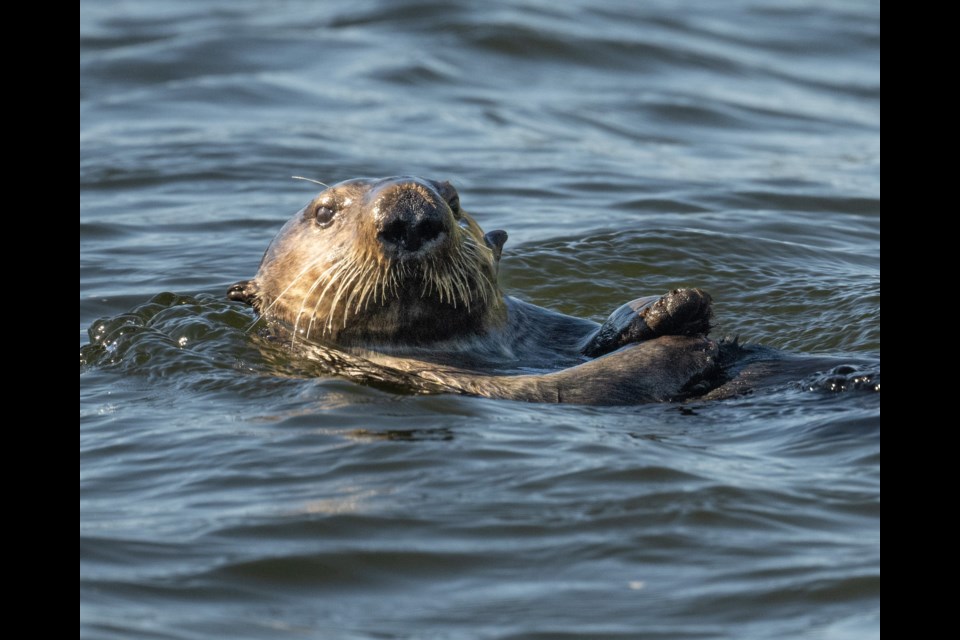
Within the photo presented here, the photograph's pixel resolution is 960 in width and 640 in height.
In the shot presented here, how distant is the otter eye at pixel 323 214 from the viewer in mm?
6762

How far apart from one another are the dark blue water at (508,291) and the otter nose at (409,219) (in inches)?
27.5

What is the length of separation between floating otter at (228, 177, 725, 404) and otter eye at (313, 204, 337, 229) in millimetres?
11

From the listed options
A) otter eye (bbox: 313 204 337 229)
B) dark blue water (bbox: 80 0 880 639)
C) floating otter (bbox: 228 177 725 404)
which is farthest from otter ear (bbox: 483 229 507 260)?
dark blue water (bbox: 80 0 880 639)

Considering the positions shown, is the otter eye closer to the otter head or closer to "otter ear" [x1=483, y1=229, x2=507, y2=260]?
the otter head

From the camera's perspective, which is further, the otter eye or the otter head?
the otter eye

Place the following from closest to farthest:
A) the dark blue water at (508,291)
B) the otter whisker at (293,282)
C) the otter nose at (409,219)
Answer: the dark blue water at (508,291) < the otter nose at (409,219) < the otter whisker at (293,282)

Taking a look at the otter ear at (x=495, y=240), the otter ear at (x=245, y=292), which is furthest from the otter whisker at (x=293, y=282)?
the otter ear at (x=495, y=240)

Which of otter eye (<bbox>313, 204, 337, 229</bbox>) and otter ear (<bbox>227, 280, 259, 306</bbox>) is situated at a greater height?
otter eye (<bbox>313, 204, 337, 229</bbox>)

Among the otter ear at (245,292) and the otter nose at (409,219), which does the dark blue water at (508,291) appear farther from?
the otter nose at (409,219)

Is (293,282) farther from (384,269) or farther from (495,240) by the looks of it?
(495,240)

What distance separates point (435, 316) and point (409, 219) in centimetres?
61

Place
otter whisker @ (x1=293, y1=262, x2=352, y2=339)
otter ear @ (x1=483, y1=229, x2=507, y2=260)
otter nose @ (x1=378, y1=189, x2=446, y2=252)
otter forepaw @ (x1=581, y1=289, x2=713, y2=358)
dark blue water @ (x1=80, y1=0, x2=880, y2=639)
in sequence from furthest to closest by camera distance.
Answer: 1. otter ear @ (x1=483, y1=229, x2=507, y2=260)
2. otter whisker @ (x1=293, y1=262, x2=352, y2=339)
3. otter forepaw @ (x1=581, y1=289, x2=713, y2=358)
4. otter nose @ (x1=378, y1=189, x2=446, y2=252)
5. dark blue water @ (x1=80, y1=0, x2=880, y2=639)

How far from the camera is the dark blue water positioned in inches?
178

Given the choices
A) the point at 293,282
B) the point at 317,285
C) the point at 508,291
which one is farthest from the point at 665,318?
the point at 508,291
